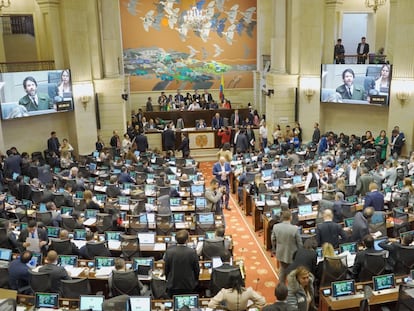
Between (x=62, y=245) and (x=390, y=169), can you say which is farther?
(x=390, y=169)

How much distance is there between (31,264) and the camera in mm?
8062

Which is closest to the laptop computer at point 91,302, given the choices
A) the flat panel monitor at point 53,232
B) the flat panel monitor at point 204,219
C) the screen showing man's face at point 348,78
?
the flat panel monitor at point 53,232

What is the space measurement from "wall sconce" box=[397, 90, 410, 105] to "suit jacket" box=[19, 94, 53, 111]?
12.9 meters

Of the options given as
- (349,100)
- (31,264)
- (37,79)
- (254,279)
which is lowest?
(254,279)

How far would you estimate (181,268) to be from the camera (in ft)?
22.6

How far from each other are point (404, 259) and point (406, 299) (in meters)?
1.52

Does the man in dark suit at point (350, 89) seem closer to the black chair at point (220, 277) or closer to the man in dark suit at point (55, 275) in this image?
the black chair at point (220, 277)

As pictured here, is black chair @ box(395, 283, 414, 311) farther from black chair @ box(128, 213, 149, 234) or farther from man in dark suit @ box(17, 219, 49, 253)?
man in dark suit @ box(17, 219, 49, 253)

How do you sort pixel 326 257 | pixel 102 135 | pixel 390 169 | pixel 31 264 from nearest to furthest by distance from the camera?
pixel 326 257, pixel 31 264, pixel 390 169, pixel 102 135

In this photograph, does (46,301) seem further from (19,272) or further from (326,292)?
(326,292)

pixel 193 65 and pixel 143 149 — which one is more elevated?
pixel 193 65

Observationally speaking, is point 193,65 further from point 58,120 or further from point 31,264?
point 31,264

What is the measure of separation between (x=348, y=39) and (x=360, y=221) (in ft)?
60.5

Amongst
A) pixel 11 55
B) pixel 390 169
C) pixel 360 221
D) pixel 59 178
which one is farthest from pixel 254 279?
pixel 11 55
